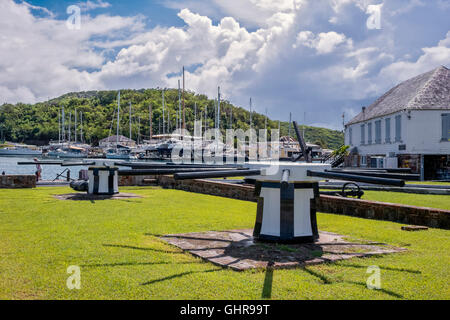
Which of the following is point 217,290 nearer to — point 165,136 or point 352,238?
point 352,238

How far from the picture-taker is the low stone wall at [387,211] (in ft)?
31.8

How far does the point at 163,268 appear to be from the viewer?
18.1 feet

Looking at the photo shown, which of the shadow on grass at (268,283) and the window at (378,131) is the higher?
the window at (378,131)

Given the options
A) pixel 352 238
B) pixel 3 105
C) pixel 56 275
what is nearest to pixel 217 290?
pixel 56 275

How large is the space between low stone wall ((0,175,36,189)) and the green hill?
73429 mm

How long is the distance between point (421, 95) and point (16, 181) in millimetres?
28880

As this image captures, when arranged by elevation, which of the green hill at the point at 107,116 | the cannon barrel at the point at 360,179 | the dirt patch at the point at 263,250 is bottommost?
the dirt patch at the point at 263,250

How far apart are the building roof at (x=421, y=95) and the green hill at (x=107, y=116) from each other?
2412 inches

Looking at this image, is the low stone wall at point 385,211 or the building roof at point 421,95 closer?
the low stone wall at point 385,211

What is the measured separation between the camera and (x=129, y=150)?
274 feet

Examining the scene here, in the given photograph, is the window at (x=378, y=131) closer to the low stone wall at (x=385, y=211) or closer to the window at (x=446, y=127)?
the window at (x=446, y=127)

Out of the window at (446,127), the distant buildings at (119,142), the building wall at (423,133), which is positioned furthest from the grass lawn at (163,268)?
the distant buildings at (119,142)

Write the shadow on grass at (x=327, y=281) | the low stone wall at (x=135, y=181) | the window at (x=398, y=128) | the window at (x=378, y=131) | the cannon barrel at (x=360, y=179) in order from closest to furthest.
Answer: the shadow on grass at (x=327, y=281), the cannon barrel at (x=360, y=179), the low stone wall at (x=135, y=181), the window at (x=398, y=128), the window at (x=378, y=131)

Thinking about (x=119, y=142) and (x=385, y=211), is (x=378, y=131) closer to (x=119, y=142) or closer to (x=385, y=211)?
(x=385, y=211)
